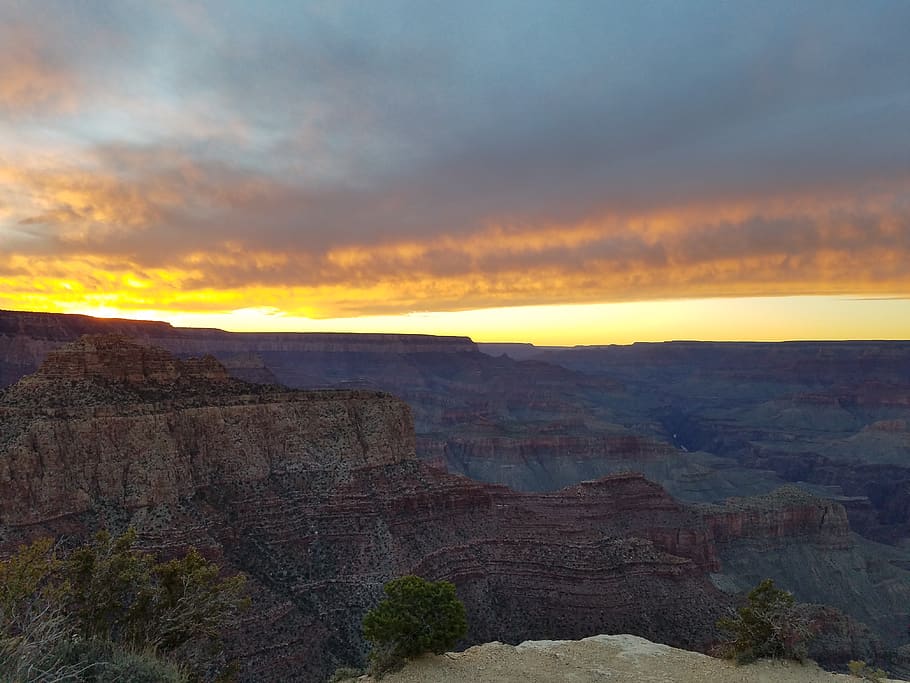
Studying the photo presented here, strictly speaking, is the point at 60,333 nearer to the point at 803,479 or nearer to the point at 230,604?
the point at 230,604

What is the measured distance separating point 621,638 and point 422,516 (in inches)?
928

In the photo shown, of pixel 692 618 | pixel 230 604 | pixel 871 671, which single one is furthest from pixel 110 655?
pixel 692 618

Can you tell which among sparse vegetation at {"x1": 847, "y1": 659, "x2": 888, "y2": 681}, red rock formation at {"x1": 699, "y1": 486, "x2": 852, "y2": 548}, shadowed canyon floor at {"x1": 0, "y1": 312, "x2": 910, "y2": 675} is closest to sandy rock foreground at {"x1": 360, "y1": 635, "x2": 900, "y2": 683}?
sparse vegetation at {"x1": 847, "y1": 659, "x2": 888, "y2": 681}

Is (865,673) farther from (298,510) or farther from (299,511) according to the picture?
(298,510)

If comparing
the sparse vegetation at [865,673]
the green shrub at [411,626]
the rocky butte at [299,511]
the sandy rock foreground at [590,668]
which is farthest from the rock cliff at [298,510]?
the sparse vegetation at [865,673]

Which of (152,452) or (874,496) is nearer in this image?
(152,452)

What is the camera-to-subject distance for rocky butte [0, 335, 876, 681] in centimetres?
3884

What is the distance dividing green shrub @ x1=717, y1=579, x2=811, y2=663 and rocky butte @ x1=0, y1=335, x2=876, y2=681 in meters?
22.3

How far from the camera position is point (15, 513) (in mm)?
36969

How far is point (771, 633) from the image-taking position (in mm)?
25750

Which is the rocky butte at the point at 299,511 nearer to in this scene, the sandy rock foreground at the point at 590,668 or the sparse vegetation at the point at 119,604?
the sandy rock foreground at the point at 590,668

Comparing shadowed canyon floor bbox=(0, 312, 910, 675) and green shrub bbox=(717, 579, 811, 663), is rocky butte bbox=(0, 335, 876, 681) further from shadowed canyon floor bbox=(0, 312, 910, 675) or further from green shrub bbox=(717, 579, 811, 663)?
green shrub bbox=(717, 579, 811, 663)

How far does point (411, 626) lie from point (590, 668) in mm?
8040

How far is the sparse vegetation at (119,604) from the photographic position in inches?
663
